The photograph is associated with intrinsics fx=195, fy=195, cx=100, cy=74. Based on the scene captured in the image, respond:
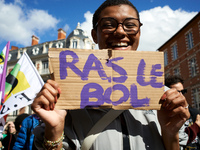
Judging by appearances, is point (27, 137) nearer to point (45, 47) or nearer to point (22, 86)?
point (22, 86)

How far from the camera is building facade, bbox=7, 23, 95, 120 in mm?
31281

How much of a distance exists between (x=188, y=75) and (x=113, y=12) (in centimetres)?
2453

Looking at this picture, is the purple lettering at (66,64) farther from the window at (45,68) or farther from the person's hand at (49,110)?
the window at (45,68)

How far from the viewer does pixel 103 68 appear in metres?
Result: 1.33

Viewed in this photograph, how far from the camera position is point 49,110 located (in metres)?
1.18

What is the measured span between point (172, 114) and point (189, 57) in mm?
24790

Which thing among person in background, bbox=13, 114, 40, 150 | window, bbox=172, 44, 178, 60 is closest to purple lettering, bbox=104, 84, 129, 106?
person in background, bbox=13, 114, 40, 150

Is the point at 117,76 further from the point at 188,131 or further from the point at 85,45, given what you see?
the point at 85,45

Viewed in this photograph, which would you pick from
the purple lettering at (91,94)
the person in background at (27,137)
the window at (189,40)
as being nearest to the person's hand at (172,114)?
the purple lettering at (91,94)

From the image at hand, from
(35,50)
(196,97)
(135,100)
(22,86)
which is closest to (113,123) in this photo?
(135,100)

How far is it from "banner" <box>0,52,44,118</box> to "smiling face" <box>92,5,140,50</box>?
2.53 meters

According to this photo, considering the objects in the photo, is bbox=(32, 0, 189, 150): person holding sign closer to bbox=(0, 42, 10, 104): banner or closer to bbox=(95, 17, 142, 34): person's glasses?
bbox=(95, 17, 142, 34): person's glasses

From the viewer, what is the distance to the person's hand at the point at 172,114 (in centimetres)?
125

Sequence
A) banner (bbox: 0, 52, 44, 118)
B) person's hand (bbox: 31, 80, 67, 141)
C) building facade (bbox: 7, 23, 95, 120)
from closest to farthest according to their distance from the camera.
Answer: person's hand (bbox: 31, 80, 67, 141), banner (bbox: 0, 52, 44, 118), building facade (bbox: 7, 23, 95, 120)
